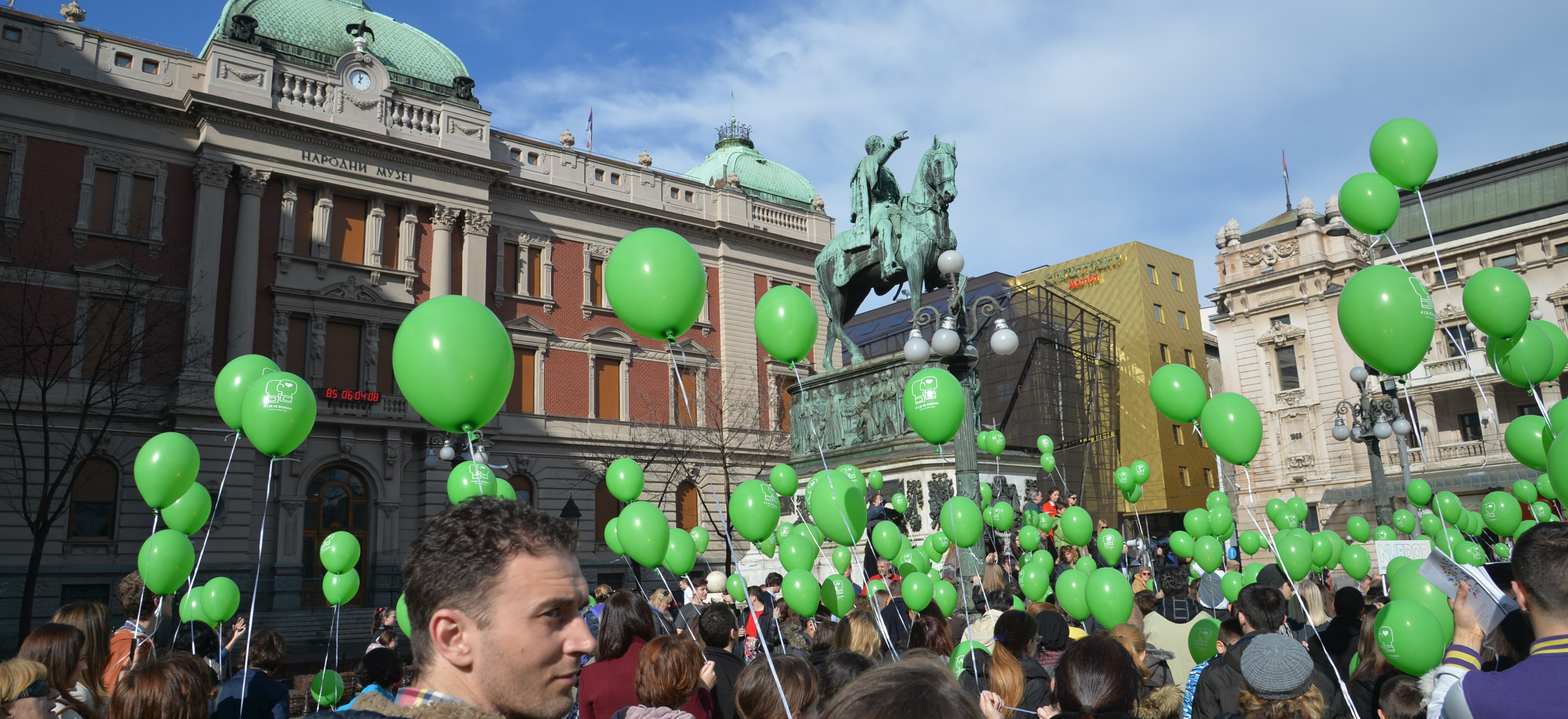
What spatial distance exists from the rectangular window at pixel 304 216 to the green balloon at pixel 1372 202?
2856 cm

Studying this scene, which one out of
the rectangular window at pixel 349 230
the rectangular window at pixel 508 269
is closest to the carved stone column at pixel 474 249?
the rectangular window at pixel 508 269

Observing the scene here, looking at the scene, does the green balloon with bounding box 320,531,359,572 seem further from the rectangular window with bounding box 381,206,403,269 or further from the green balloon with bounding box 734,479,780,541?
the rectangular window with bounding box 381,206,403,269

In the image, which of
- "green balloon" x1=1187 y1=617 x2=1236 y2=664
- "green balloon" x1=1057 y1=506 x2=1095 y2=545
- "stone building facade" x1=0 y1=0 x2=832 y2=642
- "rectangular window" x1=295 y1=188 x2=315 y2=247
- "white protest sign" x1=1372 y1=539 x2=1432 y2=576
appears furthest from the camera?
"rectangular window" x1=295 y1=188 x2=315 y2=247

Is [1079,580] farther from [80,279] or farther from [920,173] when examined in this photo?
[80,279]

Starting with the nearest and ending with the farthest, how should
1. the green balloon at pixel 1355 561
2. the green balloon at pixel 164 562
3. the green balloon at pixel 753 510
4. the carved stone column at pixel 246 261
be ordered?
the green balloon at pixel 164 562, the green balloon at pixel 753 510, the green balloon at pixel 1355 561, the carved stone column at pixel 246 261

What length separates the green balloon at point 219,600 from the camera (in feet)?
24.0

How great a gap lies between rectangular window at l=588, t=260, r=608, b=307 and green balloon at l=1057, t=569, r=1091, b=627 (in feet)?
95.5

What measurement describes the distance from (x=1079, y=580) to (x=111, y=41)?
30.3m

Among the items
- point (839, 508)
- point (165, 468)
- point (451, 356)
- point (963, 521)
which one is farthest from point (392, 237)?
point (451, 356)

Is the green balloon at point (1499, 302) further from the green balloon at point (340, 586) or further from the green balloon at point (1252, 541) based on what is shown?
the green balloon at point (340, 586)

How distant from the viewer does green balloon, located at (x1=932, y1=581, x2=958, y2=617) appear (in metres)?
7.46

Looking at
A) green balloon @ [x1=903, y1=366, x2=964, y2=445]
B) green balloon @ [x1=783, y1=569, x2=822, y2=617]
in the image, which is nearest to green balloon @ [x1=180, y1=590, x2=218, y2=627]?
green balloon @ [x1=783, y1=569, x2=822, y2=617]

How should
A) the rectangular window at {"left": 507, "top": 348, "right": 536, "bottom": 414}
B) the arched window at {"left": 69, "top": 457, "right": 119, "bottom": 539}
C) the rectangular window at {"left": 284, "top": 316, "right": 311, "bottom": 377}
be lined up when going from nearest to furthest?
the arched window at {"left": 69, "top": 457, "right": 119, "bottom": 539} → the rectangular window at {"left": 284, "top": 316, "right": 311, "bottom": 377} → the rectangular window at {"left": 507, "top": 348, "right": 536, "bottom": 414}

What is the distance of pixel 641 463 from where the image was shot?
32531 mm
